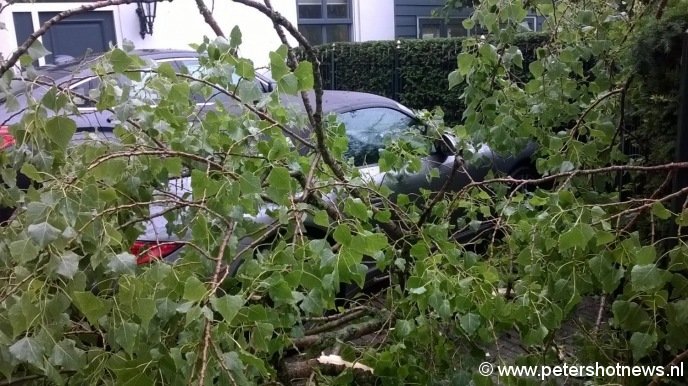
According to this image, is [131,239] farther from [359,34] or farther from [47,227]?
[359,34]

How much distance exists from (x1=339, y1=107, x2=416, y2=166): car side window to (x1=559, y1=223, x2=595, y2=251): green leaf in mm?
2870

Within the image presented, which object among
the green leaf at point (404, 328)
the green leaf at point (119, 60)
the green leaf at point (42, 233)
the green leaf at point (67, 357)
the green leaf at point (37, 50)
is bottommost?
the green leaf at point (404, 328)

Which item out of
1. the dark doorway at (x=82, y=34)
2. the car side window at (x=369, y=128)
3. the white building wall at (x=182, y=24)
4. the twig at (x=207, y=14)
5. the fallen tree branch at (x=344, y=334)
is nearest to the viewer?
the twig at (x=207, y=14)

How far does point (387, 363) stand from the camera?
2.13m

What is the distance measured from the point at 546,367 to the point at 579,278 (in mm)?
381

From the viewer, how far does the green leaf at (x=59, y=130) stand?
1.69m

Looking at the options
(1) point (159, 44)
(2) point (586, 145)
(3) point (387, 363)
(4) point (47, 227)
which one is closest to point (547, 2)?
(2) point (586, 145)

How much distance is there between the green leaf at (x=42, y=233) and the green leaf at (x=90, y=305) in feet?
0.47

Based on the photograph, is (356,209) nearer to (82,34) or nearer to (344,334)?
(344,334)

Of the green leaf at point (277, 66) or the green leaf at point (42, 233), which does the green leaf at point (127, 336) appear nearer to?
the green leaf at point (42, 233)

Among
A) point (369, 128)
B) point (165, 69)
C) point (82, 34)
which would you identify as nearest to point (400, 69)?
point (82, 34)

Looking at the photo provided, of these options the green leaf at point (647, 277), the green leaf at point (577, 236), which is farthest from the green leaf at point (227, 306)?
the green leaf at point (647, 277)

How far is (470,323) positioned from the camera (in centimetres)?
191

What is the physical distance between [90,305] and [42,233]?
0.67ft
